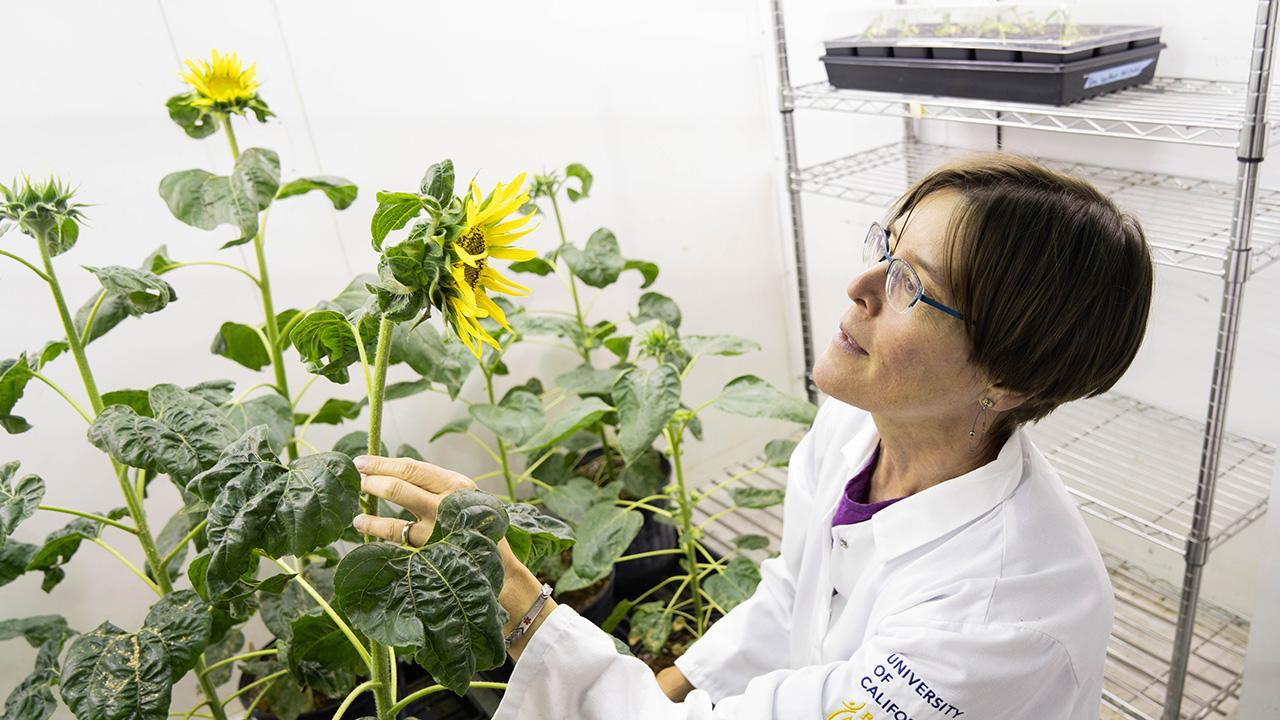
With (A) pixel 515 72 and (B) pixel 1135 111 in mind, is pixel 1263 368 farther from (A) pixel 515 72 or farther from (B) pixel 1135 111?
(A) pixel 515 72

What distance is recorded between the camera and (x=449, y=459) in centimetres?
203

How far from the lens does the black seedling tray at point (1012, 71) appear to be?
159 cm

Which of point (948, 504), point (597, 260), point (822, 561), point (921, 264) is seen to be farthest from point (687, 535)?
point (921, 264)

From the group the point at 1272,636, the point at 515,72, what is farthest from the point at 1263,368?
the point at 515,72

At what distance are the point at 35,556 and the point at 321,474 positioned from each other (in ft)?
2.05

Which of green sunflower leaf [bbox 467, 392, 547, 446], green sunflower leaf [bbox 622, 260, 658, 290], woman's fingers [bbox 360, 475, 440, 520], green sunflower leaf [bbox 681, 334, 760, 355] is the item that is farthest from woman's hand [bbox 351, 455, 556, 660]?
green sunflower leaf [bbox 622, 260, 658, 290]

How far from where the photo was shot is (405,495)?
908mm

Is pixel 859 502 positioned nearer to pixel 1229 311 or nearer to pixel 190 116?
pixel 1229 311

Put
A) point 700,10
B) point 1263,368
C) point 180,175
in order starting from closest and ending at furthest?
point 180,175 → point 1263,368 → point 700,10

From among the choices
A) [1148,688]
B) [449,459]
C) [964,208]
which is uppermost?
[964,208]

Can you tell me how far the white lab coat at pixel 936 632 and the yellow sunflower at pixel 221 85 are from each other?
85 cm

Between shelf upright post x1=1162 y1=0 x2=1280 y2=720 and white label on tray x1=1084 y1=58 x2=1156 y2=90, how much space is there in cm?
24

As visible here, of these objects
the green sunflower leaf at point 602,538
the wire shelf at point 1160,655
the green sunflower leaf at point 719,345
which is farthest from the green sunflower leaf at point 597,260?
the wire shelf at point 1160,655

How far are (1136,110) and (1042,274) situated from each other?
0.75 meters
